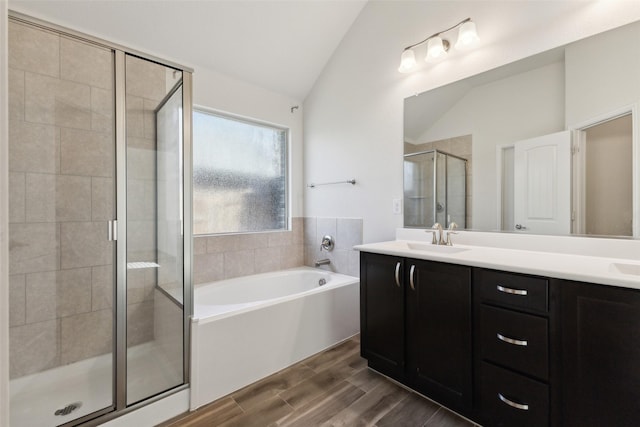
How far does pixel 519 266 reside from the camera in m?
Answer: 1.25

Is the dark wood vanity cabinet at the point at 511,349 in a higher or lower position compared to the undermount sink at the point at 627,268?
lower

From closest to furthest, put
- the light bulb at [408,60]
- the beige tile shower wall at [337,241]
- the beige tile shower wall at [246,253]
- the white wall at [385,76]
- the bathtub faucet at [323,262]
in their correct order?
the white wall at [385,76]
the light bulb at [408,60]
the beige tile shower wall at [246,253]
the beige tile shower wall at [337,241]
the bathtub faucet at [323,262]

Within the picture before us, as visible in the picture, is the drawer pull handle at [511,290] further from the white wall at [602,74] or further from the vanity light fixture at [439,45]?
the vanity light fixture at [439,45]

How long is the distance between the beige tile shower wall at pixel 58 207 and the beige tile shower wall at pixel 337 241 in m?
1.90

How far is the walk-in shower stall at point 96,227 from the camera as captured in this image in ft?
4.99

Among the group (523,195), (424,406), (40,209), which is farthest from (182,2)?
(424,406)

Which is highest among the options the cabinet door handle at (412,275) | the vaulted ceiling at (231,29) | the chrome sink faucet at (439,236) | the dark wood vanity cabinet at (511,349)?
the vaulted ceiling at (231,29)

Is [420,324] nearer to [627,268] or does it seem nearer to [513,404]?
[513,404]

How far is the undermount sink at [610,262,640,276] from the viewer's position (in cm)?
126

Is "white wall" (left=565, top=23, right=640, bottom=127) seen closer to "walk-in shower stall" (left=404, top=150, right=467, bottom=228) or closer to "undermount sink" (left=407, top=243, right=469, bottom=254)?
"walk-in shower stall" (left=404, top=150, right=467, bottom=228)

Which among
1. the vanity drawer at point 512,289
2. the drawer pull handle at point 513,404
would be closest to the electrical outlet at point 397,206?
the vanity drawer at point 512,289

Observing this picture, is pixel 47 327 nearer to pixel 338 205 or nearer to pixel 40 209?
Answer: pixel 40 209
